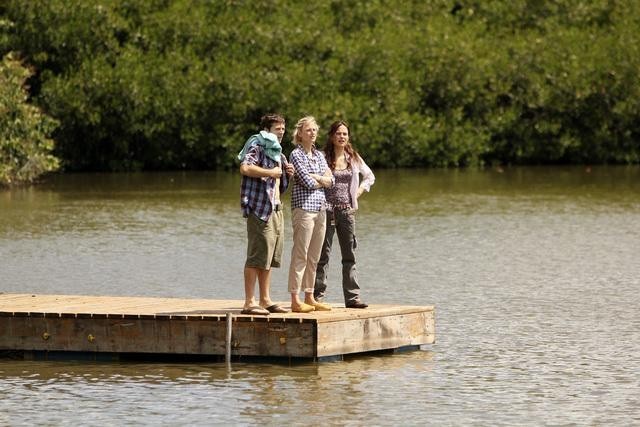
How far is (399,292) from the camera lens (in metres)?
19.2

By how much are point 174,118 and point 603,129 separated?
45.2 feet

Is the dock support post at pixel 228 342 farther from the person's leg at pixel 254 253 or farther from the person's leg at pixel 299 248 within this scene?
the person's leg at pixel 299 248

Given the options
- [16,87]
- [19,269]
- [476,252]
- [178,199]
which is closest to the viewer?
[19,269]

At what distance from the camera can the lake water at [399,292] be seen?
1212 cm

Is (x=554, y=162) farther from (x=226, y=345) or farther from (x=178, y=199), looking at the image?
(x=226, y=345)

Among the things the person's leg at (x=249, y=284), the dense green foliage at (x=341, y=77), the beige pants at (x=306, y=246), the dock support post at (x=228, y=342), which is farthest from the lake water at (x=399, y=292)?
the dense green foliage at (x=341, y=77)

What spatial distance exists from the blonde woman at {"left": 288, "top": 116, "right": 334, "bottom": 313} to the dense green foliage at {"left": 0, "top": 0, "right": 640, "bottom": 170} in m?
32.6

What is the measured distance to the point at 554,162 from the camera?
5266 centimetres

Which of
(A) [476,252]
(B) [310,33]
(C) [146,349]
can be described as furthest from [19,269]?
(B) [310,33]

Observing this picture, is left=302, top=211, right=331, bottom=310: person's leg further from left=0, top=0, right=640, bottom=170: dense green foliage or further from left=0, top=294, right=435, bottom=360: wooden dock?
left=0, top=0, right=640, bottom=170: dense green foliage

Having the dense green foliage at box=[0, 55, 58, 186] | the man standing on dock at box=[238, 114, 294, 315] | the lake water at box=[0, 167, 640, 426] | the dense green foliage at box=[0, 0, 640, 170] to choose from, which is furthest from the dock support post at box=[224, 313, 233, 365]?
the dense green foliage at box=[0, 0, 640, 170]

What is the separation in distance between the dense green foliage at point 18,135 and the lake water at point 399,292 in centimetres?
110

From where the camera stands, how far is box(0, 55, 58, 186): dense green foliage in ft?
127

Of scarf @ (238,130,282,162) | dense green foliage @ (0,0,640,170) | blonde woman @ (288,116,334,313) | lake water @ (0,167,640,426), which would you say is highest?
dense green foliage @ (0,0,640,170)
